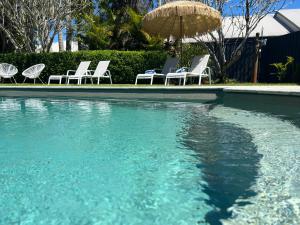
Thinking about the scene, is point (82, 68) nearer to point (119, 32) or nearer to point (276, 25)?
point (119, 32)

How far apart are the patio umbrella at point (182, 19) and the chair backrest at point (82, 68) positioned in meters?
2.44

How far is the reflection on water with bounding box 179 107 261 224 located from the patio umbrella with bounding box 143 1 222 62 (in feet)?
20.9

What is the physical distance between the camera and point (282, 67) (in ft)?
49.1

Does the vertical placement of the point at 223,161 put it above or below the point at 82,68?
below

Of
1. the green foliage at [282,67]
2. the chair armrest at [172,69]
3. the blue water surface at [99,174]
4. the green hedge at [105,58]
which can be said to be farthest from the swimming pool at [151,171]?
the green foliage at [282,67]

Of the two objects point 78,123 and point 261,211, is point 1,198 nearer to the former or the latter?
point 261,211

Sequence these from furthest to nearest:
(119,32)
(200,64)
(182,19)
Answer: (119,32)
(182,19)
(200,64)

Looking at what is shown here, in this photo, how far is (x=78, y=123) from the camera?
22.0ft

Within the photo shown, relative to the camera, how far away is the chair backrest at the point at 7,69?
49.9 ft

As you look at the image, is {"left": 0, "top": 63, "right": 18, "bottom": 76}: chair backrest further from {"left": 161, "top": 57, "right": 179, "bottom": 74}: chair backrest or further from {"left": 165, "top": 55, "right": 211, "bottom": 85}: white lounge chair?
{"left": 165, "top": 55, "right": 211, "bottom": 85}: white lounge chair

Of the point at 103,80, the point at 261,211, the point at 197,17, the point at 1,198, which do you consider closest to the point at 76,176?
the point at 1,198

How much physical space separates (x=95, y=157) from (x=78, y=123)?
2.59 meters

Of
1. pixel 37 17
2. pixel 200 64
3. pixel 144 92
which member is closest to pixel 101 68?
pixel 200 64

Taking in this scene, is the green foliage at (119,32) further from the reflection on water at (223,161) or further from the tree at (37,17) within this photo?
the reflection on water at (223,161)
